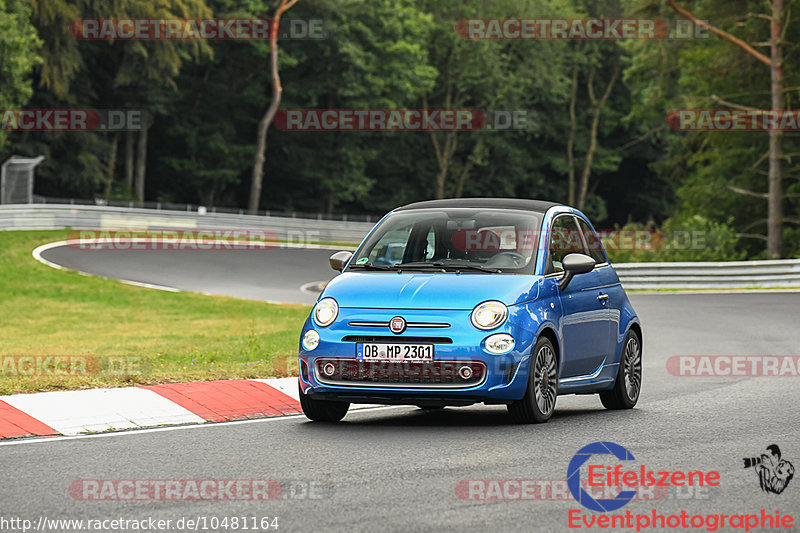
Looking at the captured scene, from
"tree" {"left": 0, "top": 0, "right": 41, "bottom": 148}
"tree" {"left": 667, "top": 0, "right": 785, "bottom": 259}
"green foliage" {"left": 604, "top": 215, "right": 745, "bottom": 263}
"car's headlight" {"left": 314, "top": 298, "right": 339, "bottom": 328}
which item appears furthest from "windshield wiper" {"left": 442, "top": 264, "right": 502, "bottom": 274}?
"tree" {"left": 0, "top": 0, "right": 41, "bottom": 148}

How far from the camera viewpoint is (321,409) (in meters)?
10.1

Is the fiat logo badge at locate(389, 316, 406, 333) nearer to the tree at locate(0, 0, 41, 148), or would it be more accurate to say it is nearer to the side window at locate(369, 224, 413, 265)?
the side window at locate(369, 224, 413, 265)

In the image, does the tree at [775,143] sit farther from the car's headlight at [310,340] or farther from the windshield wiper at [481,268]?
the car's headlight at [310,340]

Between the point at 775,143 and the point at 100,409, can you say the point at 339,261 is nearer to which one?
the point at 100,409

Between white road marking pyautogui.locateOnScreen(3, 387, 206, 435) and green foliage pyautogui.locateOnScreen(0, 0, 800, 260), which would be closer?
white road marking pyautogui.locateOnScreen(3, 387, 206, 435)

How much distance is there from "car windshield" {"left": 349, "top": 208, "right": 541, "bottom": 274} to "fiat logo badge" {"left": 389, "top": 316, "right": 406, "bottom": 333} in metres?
0.82

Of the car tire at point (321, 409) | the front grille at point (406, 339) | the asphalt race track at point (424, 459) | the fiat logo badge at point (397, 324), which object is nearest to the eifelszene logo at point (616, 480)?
the asphalt race track at point (424, 459)

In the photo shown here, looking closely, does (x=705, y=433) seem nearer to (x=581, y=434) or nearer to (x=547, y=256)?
(x=581, y=434)

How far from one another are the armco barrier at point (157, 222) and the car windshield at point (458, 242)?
33.0 meters

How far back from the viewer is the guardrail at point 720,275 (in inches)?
1276

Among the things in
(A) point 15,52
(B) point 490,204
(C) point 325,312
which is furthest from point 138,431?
(A) point 15,52

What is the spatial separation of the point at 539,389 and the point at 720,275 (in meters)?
23.8

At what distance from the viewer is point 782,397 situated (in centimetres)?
1217

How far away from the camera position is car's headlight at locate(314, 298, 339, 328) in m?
9.70
